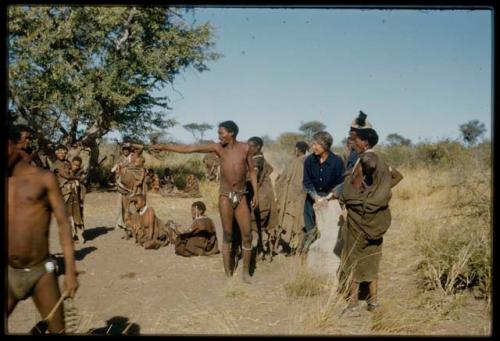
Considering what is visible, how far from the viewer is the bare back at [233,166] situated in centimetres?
622

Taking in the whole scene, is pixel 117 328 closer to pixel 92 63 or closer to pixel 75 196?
→ pixel 75 196

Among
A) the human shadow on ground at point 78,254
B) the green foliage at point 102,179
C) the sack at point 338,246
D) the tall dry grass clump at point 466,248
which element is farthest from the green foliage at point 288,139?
the sack at point 338,246

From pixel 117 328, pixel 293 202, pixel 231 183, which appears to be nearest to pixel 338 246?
pixel 231 183

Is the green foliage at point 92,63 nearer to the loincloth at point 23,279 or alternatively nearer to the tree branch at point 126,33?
the tree branch at point 126,33

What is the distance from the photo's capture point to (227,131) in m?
6.20

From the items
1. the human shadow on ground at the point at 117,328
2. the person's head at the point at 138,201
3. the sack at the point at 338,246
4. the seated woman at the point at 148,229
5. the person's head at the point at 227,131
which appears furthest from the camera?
the person's head at the point at 138,201

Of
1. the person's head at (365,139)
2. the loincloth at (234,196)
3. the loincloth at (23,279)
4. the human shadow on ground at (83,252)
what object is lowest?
the human shadow on ground at (83,252)

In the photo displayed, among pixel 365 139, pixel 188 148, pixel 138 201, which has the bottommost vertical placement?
pixel 138 201

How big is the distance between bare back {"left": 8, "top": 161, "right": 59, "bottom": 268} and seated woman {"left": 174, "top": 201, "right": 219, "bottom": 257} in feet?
15.6

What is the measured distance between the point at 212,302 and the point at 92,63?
11403 mm

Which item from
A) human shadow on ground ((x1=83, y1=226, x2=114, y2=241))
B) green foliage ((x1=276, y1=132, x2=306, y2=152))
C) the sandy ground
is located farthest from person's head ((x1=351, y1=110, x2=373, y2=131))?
green foliage ((x1=276, y1=132, x2=306, y2=152))

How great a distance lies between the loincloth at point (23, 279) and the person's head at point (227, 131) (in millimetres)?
3422

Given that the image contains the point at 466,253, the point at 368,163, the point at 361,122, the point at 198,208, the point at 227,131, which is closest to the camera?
the point at 368,163

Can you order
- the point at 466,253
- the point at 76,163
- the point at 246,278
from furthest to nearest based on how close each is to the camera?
the point at 76,163 → the point at 246,278 → the point at 466,253
